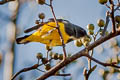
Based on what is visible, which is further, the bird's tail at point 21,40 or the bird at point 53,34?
the bird's tail at point 21,40

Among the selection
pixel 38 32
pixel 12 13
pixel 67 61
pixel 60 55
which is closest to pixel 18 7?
pixel 12 13

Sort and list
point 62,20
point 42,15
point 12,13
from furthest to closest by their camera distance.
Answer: point 12,13 < point 62,20 < point 42,15

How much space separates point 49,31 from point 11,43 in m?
0.64

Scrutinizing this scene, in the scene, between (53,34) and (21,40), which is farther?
(53,34)

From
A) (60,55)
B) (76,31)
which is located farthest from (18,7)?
(60,55)

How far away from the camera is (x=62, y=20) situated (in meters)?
4.05

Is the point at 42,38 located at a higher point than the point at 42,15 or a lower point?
lower

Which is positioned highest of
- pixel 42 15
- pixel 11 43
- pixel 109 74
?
pixel 42 15

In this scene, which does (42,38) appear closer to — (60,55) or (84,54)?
(60,55)

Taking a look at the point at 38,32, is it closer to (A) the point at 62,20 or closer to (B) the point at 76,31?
(A) the point at 62,20

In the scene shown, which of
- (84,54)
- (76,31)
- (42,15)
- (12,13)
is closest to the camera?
(84,54)

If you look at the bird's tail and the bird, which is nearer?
the bird

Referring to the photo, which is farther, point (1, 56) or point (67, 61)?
point (1, 56)

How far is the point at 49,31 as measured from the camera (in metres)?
4.28
